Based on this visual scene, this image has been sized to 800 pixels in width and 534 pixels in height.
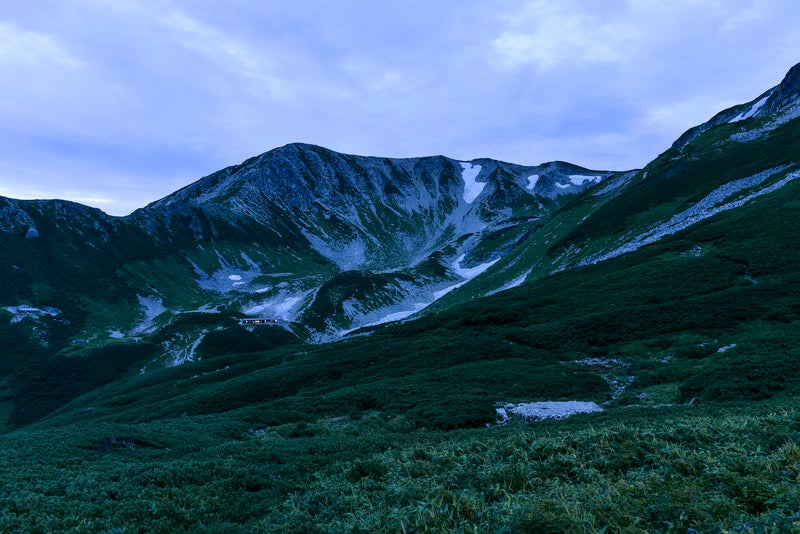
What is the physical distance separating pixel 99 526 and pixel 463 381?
2916cm

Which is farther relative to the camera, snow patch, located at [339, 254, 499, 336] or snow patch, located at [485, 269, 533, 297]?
snow patch, located at [339, 254, 499, 336]

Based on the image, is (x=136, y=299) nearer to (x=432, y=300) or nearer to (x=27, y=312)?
(x=27, y=312)

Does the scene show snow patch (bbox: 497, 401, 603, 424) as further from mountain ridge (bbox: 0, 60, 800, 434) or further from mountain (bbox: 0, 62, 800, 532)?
mountain ridge (bbox: 0, 60, 800, 434)

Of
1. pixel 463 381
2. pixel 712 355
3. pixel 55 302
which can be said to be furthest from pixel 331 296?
pixel 712 355

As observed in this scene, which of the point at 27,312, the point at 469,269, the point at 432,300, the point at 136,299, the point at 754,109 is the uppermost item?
the point at 754,109

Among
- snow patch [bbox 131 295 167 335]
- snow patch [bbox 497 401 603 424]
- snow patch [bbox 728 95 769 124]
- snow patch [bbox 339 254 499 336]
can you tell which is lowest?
snow patch [bbox 497 401 603 424]

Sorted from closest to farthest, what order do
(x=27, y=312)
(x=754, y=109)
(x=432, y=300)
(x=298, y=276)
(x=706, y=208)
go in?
(x=706, y=208), (x=27, y=312), (x=432, y=300), (x=754, y=109), (x=298, y=276)

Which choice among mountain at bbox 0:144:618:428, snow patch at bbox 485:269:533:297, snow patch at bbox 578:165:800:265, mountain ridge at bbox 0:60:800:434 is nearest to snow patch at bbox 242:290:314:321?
mountain at bbox 0:144:618:428

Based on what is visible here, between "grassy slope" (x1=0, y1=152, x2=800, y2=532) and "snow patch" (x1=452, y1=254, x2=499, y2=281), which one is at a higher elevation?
"snow patch" (x1=452, y1=254, x2=499, y2=281)

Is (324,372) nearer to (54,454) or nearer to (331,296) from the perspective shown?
(54,454)

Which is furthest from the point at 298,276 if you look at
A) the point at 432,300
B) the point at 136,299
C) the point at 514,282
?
the point at 514,282

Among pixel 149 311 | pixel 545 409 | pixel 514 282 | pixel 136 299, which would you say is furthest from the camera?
pixel 136 299

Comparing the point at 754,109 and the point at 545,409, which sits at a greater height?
the point at 754,109

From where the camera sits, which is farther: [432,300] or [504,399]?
[432,300]
